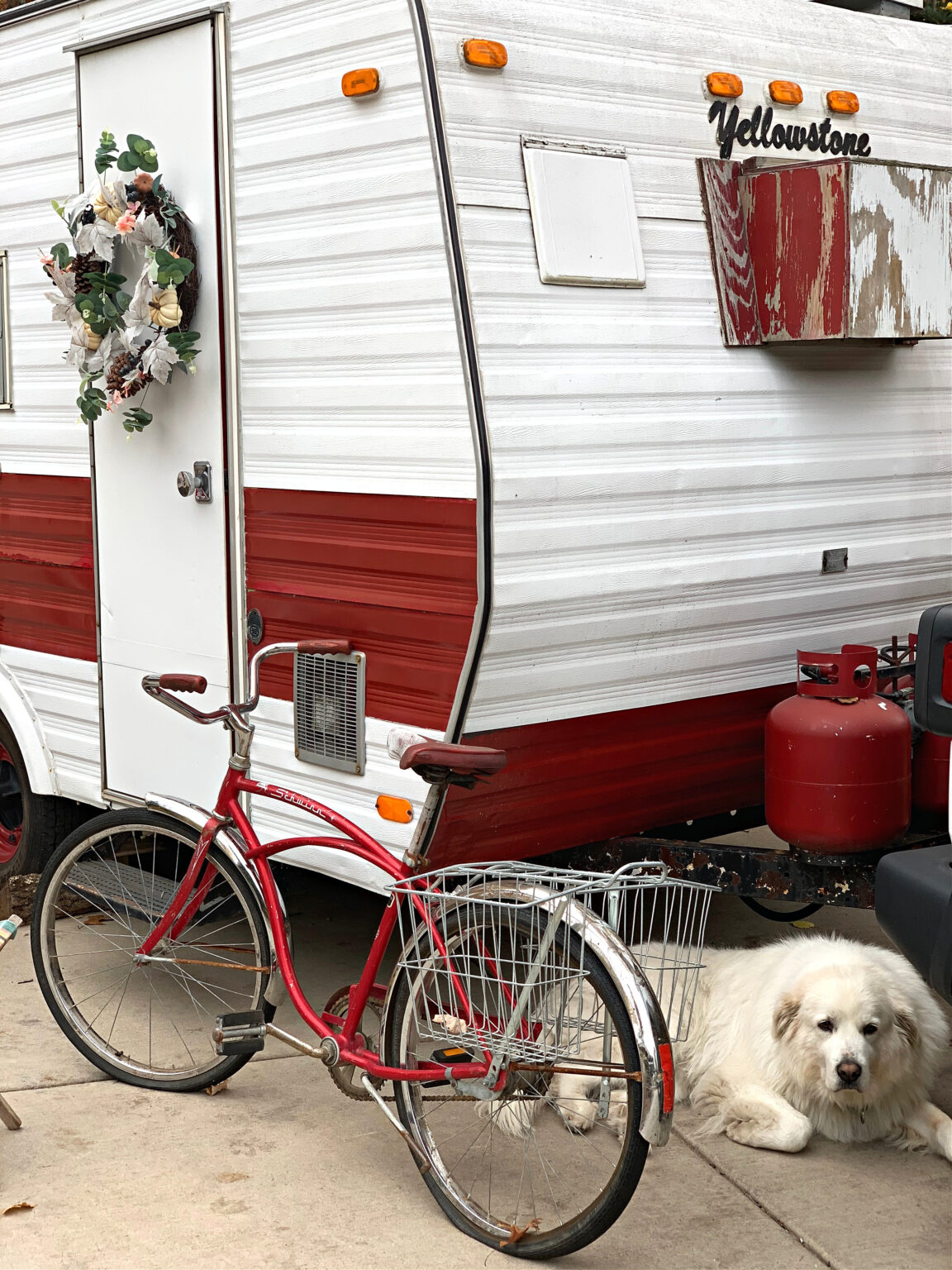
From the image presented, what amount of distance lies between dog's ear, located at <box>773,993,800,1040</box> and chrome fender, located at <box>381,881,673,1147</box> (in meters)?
0.74

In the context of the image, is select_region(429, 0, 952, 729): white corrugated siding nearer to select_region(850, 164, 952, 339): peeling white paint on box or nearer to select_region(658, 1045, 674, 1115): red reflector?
select_region(850, 164, 952, 339): peeling white paint on box

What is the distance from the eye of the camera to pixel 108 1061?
4.25 metres

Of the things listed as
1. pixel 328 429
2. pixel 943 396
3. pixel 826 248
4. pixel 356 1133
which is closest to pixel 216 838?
pixel 356 1133

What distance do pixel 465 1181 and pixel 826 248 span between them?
8.82 feet

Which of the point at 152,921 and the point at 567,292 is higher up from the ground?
the point at 567,292

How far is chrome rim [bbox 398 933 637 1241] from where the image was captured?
11.3 ft

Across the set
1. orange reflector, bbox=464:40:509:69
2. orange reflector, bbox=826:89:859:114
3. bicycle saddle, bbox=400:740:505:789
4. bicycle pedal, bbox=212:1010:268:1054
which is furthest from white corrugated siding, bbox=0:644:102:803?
→ orange reflector, bbox=826:89:859:114

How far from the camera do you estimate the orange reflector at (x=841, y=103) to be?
459 centimetres

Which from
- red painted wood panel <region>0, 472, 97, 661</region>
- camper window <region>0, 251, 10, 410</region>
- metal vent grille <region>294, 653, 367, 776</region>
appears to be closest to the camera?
metal vent grille <region>294, 653, 367, 776</region>

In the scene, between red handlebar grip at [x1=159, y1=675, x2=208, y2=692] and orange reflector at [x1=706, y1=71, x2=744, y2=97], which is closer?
red handlebar grip at [x1=159, y1=675, x2=208, y2=692]

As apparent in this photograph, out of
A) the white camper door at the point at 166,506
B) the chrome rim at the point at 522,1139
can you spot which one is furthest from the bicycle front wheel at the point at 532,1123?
the white camper door at the point at 166,506

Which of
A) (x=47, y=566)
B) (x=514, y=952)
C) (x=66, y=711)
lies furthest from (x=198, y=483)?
(x=514, y=952)

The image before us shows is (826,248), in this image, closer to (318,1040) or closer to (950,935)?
(950,935)

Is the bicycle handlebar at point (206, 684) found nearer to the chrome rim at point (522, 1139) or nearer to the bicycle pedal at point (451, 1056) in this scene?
the chrome rim at point (522, 1139)
